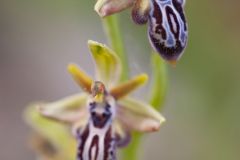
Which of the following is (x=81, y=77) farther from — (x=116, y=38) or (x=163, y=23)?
(x=163, y=23)

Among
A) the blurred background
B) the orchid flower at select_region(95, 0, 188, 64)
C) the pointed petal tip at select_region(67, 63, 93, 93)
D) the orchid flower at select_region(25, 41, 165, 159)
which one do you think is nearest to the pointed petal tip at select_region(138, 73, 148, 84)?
the orchid flower at select_region(25, 41, 165, 159)

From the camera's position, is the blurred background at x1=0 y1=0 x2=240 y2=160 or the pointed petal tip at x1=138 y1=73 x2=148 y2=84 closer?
the pointed petal tip at x1=138 y1=73 x2=148 y2=84

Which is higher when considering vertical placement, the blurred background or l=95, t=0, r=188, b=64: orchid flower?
the blurred background

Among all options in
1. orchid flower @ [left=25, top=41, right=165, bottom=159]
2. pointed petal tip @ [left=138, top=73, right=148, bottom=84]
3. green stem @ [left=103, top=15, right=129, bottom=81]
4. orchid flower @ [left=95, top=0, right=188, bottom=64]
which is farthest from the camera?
green stem @ [left=103, top=15, right=129, bottom=81]

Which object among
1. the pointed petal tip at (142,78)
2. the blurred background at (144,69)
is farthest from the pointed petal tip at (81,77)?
the blurred background at (144,69)

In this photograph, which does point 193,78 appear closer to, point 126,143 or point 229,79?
point 229,79

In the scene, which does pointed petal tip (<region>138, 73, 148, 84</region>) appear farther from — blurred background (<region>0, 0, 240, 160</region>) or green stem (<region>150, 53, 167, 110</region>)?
blurred background (<region>0, 0, 240, 160</region>)

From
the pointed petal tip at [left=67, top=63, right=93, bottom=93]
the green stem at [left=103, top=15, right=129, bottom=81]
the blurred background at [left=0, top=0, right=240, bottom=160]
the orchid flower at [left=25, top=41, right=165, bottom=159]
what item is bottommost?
the orchid flower at [left=25, top=41, right=165, bottom=159]

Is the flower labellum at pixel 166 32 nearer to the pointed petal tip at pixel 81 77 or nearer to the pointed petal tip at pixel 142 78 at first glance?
the pointed petal tip at pixel 142 78
